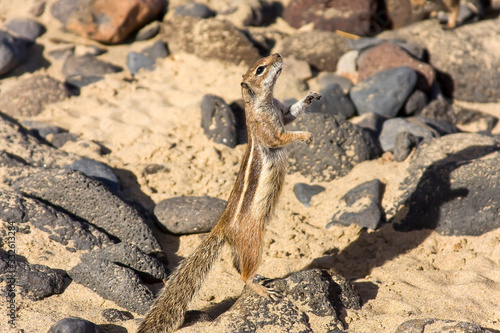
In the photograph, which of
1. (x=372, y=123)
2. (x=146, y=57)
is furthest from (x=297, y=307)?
(x=146, y=57)

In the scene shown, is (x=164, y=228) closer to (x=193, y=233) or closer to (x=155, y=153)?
(x=193, y=233)

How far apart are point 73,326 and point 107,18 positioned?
6.79 m

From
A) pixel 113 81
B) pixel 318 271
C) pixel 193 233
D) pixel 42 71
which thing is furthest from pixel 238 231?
pixel 42 71

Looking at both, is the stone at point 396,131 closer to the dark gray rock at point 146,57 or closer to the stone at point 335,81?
the stone at point 335,81

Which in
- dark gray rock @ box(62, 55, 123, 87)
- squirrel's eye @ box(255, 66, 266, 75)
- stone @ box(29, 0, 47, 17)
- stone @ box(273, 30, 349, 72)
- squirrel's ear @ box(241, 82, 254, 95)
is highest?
squirrel's eye @ box(255, 66, 266, 75)

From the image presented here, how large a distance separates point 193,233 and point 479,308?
3137 millimetres

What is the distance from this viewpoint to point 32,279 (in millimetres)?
4547

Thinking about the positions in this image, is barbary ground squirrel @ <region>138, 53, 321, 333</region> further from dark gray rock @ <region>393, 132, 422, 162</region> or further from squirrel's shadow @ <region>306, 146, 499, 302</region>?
dark gray rock @ <region>393, 132, 422, 162</region>

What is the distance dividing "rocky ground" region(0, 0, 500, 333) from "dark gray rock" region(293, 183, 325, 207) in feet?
0.07

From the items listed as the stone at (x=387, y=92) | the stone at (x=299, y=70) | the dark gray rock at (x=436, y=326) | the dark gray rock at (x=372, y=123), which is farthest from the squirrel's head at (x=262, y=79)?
the stone at (x=299, y=70)

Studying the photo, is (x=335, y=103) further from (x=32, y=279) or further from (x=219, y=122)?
(x=32, y=279)

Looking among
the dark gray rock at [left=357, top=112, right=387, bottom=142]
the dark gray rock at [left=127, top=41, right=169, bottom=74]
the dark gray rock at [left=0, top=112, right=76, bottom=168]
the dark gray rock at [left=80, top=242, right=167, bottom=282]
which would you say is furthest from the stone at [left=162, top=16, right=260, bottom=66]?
the dark gray rock at [left=80, top=242, right=167, bottom=282]

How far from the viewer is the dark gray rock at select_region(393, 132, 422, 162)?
21.6ft

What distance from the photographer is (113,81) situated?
8516 mm
